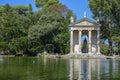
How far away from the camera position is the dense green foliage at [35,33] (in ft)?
316

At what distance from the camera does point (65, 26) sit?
102125 millimetres

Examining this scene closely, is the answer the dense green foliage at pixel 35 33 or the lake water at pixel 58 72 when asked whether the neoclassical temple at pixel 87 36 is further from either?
the lake water at pixel 58 72

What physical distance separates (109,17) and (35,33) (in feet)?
64.3

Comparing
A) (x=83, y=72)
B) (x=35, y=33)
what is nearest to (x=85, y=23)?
(x=35, y=33)

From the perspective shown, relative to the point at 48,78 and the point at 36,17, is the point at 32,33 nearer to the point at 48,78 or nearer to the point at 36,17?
the point at 36,17

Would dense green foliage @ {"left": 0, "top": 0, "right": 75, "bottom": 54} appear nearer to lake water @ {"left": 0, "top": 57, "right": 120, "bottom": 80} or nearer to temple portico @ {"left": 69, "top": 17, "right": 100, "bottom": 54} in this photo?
temple portico @ {"left": 69, "top": 17, "right": 100, "bottom": 54}

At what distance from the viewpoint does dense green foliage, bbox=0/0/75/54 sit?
96250 mm

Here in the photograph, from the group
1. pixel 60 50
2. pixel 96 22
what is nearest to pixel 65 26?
pixel 60 50

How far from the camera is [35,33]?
9569 centimetres

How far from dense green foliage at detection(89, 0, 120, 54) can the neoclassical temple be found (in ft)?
9.66

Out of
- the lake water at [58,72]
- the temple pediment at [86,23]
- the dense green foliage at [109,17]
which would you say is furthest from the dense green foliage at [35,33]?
the lake water at [58,72]

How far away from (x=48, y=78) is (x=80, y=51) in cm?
7040

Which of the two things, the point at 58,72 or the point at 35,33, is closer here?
the point at 58,72

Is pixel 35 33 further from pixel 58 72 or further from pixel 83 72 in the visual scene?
pixel 58 72
